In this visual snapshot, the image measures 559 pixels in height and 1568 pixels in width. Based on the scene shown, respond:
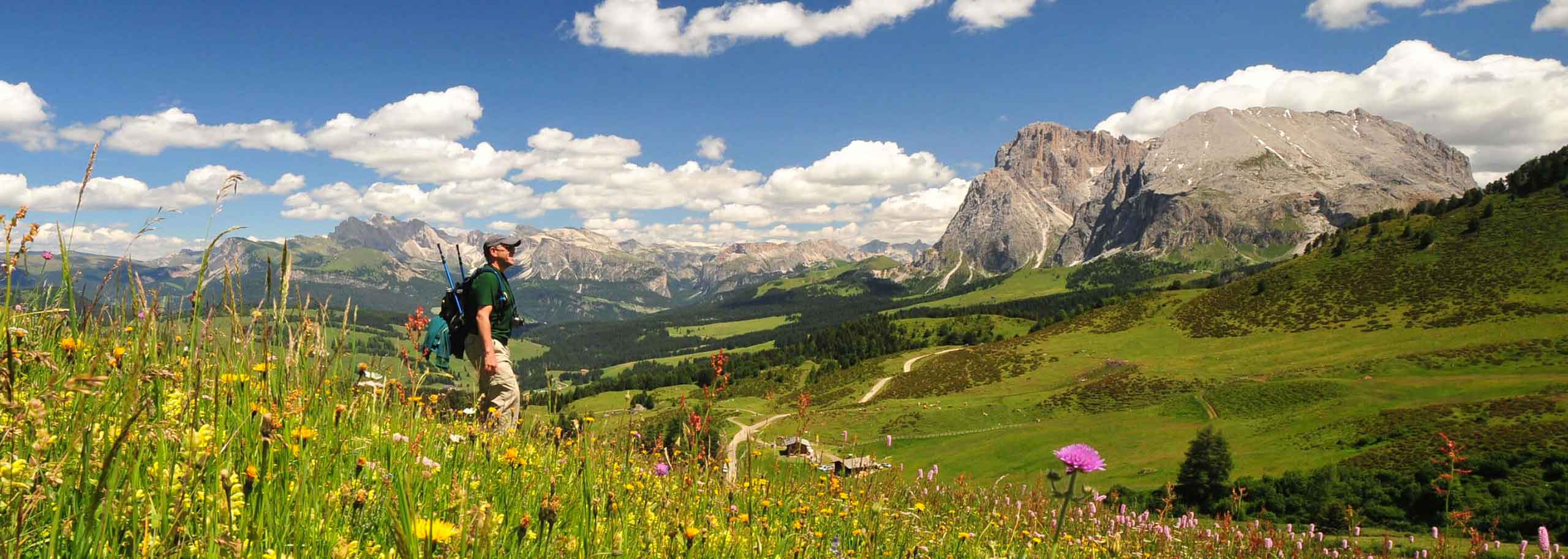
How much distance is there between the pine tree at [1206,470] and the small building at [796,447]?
44.9m

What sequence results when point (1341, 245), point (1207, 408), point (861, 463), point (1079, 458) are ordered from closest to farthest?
point (1079, 458)
point (861, 463)
point (1207, 408)
point (1341, 245)

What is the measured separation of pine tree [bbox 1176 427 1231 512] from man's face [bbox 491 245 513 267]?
45193 millimetres

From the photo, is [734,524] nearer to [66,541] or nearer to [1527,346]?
[66,541]

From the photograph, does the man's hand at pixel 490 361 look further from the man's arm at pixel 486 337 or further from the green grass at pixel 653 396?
the green grass at pixel 653 396

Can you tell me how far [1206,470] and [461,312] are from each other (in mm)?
47107

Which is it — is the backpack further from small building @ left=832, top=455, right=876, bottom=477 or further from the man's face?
small building @ left=832, top=455, right=876, bottom=477

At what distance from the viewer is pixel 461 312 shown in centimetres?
959

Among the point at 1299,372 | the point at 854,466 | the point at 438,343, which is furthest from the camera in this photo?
the point at 1299,372

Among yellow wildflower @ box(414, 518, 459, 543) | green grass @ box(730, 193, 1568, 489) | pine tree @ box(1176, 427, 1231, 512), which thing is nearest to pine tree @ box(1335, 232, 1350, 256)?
green grass @ box(730, 193, 1568, 489)

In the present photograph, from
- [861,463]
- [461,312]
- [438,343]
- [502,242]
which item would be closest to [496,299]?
[461,312]

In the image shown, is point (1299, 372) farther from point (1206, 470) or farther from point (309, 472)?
point (309, 472)

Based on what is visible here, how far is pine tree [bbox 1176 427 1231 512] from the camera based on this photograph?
42406mm

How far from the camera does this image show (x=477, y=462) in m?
4.28

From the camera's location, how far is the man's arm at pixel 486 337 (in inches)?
349
